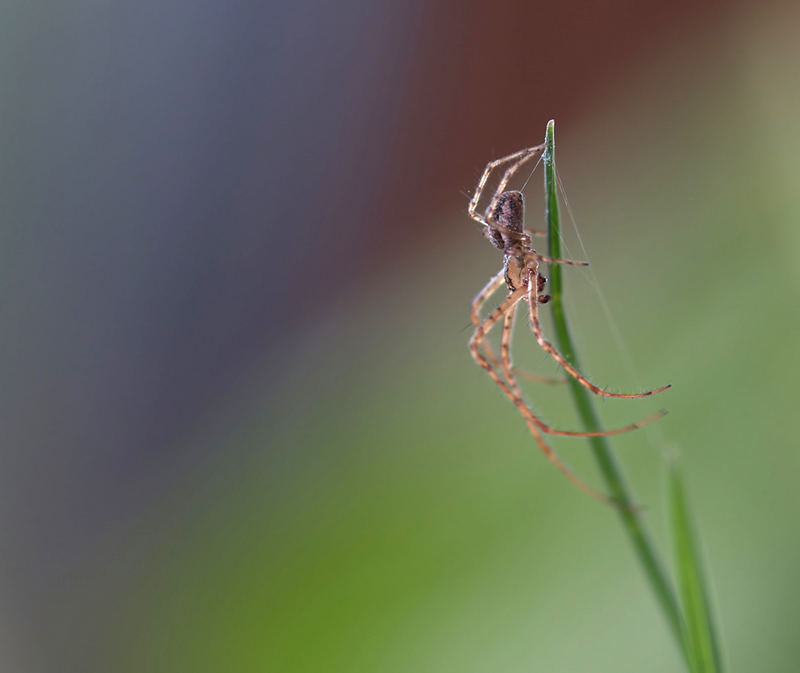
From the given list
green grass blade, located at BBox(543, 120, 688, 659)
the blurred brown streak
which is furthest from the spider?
the blurred brown streak

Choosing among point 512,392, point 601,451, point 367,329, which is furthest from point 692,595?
point 367,329

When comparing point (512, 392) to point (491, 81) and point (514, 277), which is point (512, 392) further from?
point (491, 81)

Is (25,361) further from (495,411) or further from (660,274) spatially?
(660,274)

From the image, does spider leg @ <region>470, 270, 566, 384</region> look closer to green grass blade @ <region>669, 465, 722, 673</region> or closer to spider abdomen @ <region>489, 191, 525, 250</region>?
spider abdomen @ <region>489, 191, 525, 250</region>

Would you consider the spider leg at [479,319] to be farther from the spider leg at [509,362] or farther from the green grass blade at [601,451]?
the green grass blade at [601,451]

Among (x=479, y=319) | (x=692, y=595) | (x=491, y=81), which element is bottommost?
(x=692, y=595)

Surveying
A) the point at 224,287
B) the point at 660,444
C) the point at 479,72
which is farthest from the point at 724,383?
the point at 224,287

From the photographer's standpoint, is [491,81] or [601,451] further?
[491,81]
